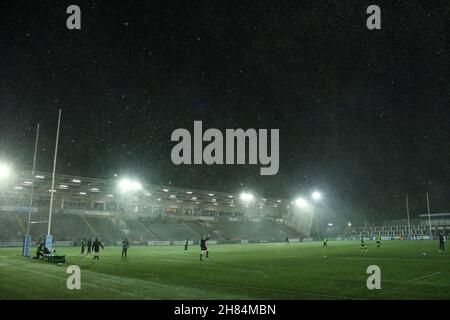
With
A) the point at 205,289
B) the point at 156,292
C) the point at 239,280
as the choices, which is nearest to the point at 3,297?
the point at 156,292

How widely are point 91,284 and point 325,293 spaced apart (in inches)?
368

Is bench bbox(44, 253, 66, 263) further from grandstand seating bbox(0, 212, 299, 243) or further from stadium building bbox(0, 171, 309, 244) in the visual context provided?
stadium building bbox(0, 171, 309, 244)

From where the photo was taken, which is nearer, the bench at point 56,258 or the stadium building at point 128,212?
the bench at point 56,258

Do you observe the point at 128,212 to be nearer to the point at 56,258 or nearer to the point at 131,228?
the point at 131,228

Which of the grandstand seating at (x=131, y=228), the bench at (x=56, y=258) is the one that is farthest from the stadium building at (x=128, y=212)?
the bench at (x=56, y=258)

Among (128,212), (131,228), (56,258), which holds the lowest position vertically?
(56,258)

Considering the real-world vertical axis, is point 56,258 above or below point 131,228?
below

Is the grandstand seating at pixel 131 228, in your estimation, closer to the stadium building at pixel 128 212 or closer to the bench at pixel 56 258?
the stadium building at pixel 128 212

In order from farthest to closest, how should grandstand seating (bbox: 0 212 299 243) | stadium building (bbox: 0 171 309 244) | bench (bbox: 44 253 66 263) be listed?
stadium building (bbox: 0 171 309 244), grandstand seating (bbox: 0 212 299 243), bench (bbox: 44 253 66 263)

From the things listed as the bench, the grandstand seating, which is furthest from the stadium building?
the bench

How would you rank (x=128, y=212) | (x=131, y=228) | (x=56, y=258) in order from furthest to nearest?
(x=128, y=212), (x=131, y=228), (x=56, y=258)

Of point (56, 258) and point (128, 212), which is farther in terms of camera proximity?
point (128, 212)

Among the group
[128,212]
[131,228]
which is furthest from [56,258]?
[128,212]
